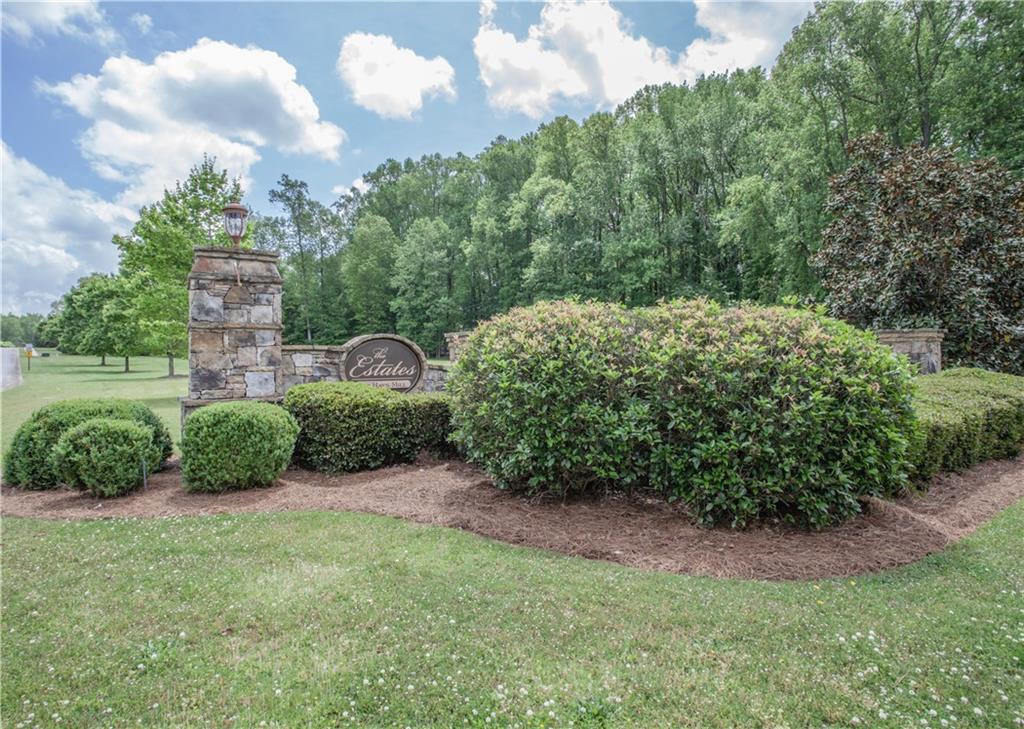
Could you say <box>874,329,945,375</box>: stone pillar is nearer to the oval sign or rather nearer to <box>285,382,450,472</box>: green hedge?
<box>285,382,450,472</box>: green hedge

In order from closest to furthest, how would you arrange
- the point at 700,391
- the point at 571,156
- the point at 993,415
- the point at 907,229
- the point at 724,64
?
the point at 700,391 < the point at 993,415 < the point at 907,229 < the point at 724,64 < the point at 571,156

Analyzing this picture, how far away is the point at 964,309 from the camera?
28.1ft

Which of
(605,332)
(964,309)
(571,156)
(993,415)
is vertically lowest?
(993,415)

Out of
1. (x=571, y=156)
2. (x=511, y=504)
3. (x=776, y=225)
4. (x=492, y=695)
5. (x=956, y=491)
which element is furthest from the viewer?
(x=571, y=156)

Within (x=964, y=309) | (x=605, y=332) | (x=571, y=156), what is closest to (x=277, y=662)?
(x=605, y=332)

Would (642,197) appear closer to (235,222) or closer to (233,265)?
(235,222)

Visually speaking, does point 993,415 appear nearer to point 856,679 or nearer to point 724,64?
point 856,679

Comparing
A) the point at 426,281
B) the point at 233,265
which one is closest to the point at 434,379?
the point at 233,265

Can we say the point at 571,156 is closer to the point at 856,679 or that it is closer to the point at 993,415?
the point at 993,415

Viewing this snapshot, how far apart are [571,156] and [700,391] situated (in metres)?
25.8

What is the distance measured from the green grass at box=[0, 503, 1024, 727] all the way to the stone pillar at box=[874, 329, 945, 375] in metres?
5.40

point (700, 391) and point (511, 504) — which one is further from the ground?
point (700, 391)

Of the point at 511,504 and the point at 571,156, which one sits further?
the point at 571,156

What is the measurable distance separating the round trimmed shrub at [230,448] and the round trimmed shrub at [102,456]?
1.36 ft
